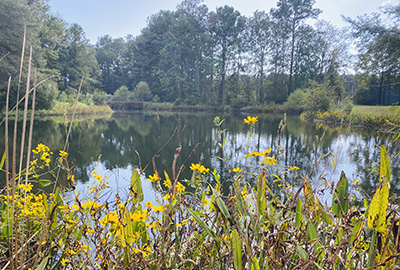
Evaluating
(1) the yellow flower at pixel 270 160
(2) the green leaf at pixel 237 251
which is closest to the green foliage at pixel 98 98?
(1) the yellow flower at pixel 270 160

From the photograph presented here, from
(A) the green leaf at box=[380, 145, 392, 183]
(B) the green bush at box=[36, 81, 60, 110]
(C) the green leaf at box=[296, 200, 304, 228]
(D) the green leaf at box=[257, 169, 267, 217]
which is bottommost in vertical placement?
(C) the green leaf at box=[296, 200, 304, 228]

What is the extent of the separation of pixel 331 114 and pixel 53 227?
577 inches

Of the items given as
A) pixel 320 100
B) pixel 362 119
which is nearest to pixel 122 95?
pixel 320 100

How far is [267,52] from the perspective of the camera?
→ 2611 centimetres

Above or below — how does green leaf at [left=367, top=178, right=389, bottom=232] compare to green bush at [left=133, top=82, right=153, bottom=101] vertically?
below

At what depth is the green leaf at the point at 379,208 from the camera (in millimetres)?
533

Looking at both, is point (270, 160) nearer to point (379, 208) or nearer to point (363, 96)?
point (379, 208)

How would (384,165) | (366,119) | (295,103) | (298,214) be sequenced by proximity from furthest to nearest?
(295,103)
(366,119)
(298,214)
(384,165)

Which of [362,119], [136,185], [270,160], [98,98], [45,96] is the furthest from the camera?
[98,98]

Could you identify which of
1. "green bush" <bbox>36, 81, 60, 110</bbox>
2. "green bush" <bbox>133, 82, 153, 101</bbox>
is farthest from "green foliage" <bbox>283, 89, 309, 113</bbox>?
"green bush" <bbox>36, 81, 60, 110</bbox>

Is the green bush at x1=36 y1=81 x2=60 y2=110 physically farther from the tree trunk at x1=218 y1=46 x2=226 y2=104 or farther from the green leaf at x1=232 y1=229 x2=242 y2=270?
the green leaf at x1=232 y1=229 x2=242 y2=270

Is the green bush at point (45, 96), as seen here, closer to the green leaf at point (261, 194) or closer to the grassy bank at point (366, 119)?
the grassy bank at point (366, 119)

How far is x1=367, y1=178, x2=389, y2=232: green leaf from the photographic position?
0.53 m

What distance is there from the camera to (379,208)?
0.54 metres
